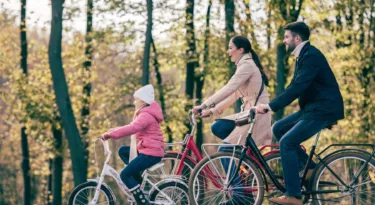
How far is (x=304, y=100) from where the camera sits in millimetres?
7969

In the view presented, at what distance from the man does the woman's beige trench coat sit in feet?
2.22

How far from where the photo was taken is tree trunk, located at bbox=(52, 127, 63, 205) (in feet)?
85.6

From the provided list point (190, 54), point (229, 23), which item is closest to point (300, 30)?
point (229, 23)

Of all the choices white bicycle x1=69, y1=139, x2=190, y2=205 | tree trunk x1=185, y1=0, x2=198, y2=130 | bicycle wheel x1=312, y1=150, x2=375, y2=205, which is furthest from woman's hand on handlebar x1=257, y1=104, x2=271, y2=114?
tree trunk x1=185, y1=0, x2=198, y2=130

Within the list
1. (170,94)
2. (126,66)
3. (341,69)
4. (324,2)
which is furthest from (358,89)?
(126,66)

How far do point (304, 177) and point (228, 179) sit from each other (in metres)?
0.88

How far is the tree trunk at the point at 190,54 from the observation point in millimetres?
23109

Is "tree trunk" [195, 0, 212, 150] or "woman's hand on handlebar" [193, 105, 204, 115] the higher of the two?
"tree trunk" [195, 0, 212, 150]

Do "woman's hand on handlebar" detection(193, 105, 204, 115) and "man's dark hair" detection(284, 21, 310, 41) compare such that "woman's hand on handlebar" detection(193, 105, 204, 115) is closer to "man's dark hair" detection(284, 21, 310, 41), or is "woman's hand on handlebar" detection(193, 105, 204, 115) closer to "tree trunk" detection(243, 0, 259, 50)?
"man's dark hair" detection(284, 21, 310, 41)

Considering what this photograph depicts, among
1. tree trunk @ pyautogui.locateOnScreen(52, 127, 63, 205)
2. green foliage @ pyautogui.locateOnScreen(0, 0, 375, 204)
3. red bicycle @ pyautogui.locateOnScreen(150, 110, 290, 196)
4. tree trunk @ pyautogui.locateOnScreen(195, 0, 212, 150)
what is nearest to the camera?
red bicycle @ pyautogui.locateOnScreen(150, 110, 290, 196)

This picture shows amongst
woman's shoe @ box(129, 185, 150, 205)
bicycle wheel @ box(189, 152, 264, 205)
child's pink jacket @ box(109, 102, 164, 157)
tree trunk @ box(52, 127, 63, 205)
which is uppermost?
child's pink jacket @ box(109, 102, 164, 157)

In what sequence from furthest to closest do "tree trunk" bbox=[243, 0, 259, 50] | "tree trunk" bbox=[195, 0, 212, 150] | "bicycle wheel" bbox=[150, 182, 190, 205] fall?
"tree trunk" bbox=[195, 0, 212, 150] → "tree trunk" bbox=[243, 0, 259, 50] → "bicycle wheel" bbox=[150, 182, 190, 205]

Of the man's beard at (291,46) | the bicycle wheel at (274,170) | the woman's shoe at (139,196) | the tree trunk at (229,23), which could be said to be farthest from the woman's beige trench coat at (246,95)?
the tree trunk at (229,23)

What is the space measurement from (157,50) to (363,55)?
280 inches
